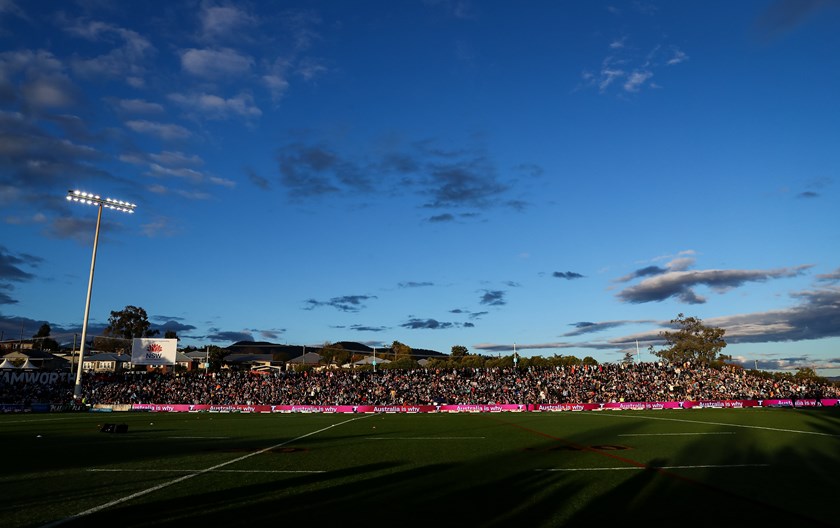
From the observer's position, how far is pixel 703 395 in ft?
175

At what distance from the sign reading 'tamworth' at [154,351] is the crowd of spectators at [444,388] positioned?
4369 mm

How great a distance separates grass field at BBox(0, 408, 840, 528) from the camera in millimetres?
9117

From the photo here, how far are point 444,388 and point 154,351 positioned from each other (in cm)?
3655

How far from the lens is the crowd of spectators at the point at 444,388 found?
52250 millimetres

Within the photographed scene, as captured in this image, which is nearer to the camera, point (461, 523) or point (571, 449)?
point (461, 523)

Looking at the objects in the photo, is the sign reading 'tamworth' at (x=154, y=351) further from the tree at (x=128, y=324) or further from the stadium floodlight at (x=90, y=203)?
the tree at (x=128, y=324)

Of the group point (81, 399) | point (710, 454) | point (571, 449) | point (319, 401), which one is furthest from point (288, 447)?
point (81, 399)

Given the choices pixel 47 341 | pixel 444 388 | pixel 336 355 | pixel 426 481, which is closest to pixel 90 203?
pixel 444 388

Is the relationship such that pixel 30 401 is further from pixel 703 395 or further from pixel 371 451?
pixel 703 395

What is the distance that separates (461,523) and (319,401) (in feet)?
148

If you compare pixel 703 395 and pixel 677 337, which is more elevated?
pixel 677 337

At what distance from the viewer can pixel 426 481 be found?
12.5 meters

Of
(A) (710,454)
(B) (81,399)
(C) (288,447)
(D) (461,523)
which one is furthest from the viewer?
(B) (81,399)

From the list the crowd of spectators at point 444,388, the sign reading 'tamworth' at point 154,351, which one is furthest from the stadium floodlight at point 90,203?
the sign reading 'tamworth' at point 154,351
